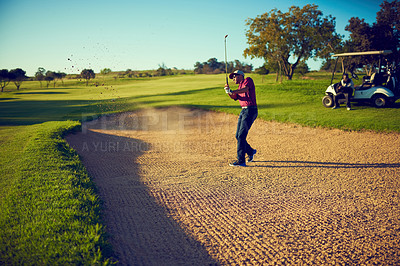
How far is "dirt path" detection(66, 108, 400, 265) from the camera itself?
10.9 ft

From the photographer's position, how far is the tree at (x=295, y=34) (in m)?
34.5

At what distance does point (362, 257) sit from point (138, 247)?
9.93 ft

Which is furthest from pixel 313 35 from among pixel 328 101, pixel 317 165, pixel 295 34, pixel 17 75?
pixel 17 75

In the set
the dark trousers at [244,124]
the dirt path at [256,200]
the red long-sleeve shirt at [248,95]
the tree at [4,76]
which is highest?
the tree at [4,76]

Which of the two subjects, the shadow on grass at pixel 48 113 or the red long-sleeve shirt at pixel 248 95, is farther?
the shadow on grass at pixel 48 113

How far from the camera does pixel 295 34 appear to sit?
1374 inches

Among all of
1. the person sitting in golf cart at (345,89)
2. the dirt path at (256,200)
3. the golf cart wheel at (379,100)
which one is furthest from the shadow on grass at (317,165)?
the golf cart wheel at (379,100)

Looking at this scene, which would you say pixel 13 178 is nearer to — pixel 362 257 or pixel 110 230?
pixel 110 230

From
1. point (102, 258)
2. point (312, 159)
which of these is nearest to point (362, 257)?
point (102, 258)

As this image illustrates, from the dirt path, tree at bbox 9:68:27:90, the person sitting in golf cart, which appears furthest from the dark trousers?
tree at bbox 9:68:27:90

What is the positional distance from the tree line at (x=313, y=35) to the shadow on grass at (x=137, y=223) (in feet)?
112

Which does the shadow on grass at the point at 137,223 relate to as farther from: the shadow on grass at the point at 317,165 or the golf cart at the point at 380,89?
the golf cart at the point at 380,89

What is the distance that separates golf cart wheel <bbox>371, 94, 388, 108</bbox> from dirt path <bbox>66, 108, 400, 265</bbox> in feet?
15.5

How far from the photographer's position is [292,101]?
54.7 feet
